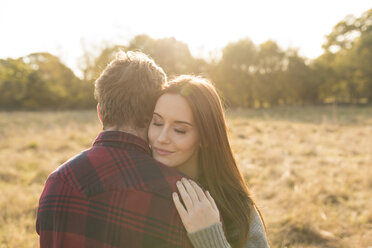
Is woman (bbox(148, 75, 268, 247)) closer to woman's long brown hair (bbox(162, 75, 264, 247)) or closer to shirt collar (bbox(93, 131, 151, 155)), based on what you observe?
woman's long brown hair (bbox(162, 75, 264, 247))

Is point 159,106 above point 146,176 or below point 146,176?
above

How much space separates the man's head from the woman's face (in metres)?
0.18

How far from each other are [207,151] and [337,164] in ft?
20.5

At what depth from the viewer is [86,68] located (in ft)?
122

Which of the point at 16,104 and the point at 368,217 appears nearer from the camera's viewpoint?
the point at 368,217

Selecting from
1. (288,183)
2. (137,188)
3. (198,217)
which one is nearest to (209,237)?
(198,217)

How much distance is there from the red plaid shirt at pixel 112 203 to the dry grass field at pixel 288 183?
2018 millimetres

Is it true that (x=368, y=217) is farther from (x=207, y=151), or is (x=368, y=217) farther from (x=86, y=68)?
(x=86, y=68)

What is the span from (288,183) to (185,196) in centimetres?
492

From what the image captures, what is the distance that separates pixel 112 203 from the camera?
132cm

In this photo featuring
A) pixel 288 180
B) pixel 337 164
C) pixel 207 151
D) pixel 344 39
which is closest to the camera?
pixel 207 151

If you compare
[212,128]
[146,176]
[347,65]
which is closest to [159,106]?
[212,128]

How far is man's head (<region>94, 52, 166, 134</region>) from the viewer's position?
1.60m

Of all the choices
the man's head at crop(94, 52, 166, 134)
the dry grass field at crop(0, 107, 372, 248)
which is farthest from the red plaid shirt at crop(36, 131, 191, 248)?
the dry grass field at crop(0, 107, 372, 248)
